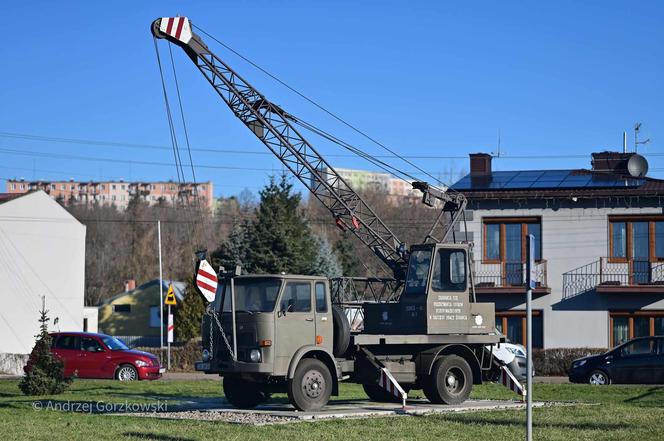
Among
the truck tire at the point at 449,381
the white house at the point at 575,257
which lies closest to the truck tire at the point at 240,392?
the truck tire at the point at 449,381

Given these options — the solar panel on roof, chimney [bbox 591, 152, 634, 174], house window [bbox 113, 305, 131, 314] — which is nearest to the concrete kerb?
the solar panel on roof

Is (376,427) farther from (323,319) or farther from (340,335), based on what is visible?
(340,335)

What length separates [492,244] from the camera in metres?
40.2

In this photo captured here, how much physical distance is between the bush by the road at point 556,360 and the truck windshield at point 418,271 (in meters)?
16.7

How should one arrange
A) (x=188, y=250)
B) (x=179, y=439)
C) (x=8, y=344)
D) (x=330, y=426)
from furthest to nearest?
(x=188, y=250) → (x=8, y=344) → (x=330, y=426) → (x=179, y=439)

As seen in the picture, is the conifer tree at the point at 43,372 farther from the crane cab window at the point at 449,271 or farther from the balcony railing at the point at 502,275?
the balcony railing at the point at 502,275

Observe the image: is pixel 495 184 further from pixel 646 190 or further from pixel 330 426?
pixel 330 426

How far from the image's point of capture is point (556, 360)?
121ft

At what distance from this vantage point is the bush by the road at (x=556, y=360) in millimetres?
36531

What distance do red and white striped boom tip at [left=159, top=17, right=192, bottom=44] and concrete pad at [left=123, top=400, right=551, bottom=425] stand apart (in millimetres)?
11801

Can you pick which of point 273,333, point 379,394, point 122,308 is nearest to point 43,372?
point 273,333

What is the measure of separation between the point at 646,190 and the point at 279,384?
2349 centimetres

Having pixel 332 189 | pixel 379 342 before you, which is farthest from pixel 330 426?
pixel 332 189

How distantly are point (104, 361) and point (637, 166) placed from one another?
2236 centimetres
